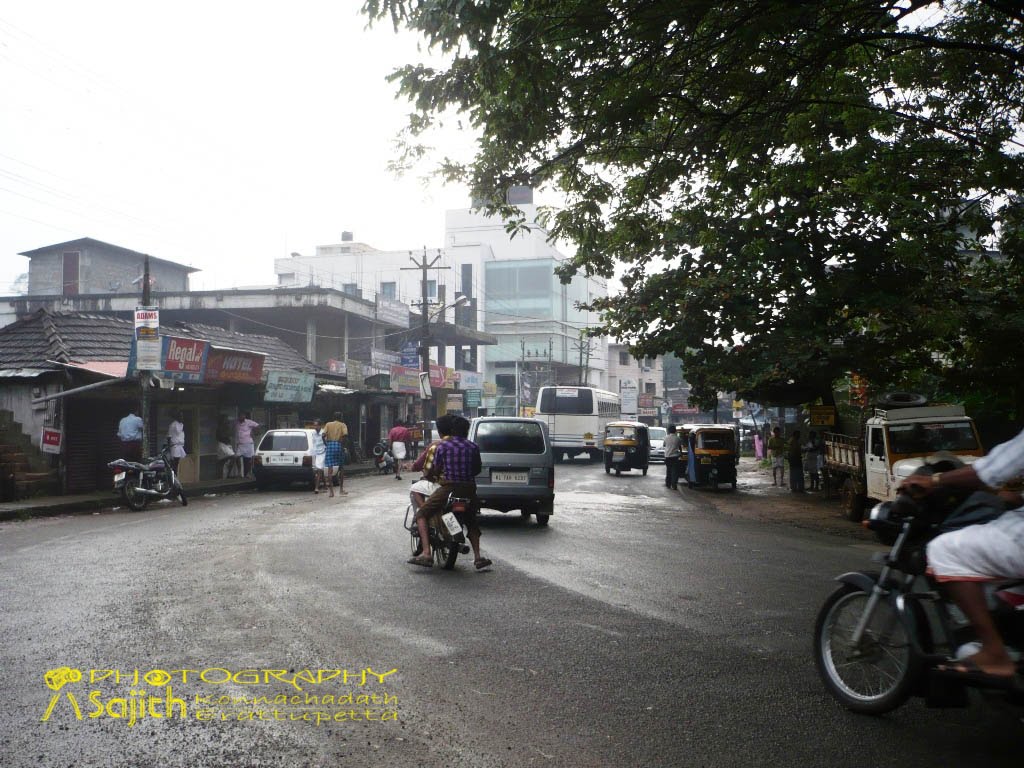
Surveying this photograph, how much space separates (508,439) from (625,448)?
18623 millimetres

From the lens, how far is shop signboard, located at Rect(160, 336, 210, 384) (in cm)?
2055

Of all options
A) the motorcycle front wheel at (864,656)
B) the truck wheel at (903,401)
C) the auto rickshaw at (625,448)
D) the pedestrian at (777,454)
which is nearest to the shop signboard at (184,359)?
the auto rickshaw at (625,448)

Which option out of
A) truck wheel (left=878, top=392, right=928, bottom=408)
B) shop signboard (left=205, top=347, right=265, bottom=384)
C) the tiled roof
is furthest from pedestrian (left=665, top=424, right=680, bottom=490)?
the tiled roof

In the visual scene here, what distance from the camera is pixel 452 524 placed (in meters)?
8.95

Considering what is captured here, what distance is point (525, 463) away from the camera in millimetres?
13734

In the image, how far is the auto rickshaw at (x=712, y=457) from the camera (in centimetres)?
2530

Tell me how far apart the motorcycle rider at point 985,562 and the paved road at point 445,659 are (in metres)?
0.44

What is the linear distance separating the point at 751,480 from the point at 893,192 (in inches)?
842

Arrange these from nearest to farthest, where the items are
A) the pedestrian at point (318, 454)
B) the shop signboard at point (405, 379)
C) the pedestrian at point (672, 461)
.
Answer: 1. the pedestrian at point (318, 454)
2. the pedestrian at point (672, 461)
3. the shop signboard at point (405, 379)

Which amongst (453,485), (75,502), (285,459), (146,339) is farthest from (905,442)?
(75,502)

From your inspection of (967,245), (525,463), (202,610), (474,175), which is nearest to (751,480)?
(967,245)

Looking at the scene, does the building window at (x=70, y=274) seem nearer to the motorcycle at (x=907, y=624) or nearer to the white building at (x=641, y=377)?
the motorcycle at (x=907, y=624)

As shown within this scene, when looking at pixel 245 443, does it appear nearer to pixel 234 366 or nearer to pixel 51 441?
pixel 234 366

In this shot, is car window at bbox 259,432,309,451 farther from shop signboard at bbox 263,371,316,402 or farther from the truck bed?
the truck bed
